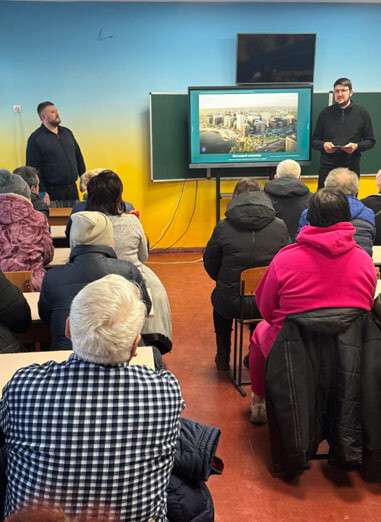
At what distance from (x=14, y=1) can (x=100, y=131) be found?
1.62 meters

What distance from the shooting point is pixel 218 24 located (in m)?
6.12

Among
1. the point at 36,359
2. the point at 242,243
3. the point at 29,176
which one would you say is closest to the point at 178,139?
the point at 29,176

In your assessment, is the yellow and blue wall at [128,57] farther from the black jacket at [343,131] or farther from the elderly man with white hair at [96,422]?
the elderly man with white hair at [96,422]

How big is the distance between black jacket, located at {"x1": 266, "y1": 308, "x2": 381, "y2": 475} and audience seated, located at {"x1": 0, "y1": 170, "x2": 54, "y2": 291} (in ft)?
4.88

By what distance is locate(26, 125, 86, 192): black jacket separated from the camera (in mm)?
5559

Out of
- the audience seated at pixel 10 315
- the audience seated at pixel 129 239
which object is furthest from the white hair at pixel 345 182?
the audience seated at pixel 10 315

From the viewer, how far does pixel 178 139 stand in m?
6.28

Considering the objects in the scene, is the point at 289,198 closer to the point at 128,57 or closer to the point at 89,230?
the point at 89,230

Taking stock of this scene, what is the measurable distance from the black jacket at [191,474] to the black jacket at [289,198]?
2.65 meters

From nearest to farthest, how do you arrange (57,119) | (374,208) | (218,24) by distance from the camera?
(374,208) → (57,119) → (218,24)

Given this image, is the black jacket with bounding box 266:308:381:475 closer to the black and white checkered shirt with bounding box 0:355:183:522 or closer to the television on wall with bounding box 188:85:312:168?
the black and white checkered shirt with bounding box 0:355:183:522

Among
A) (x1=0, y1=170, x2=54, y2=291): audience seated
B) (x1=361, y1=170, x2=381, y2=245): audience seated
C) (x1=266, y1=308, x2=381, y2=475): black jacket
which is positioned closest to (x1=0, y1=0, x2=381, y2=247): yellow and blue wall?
(x1=361, y1=170, x2=381, y2=245): audience seated

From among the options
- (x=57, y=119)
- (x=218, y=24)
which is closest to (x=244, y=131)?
(x=218, y=24)

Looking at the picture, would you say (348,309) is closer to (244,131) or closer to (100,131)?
(244,131)
